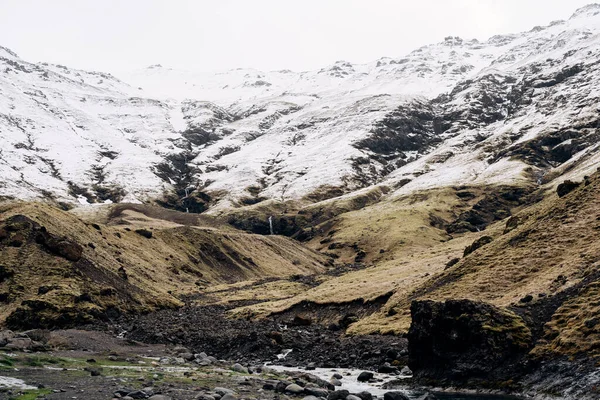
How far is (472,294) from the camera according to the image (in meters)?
46.2

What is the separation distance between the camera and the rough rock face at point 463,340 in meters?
30.4

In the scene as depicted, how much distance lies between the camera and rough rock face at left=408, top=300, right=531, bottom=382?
30438mm

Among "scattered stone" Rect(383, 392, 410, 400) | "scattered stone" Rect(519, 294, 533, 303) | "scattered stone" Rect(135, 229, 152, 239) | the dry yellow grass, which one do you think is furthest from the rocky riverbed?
"scattered stone" Rect(135, 229, 152, 239)

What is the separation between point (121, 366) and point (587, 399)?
28.2 meters

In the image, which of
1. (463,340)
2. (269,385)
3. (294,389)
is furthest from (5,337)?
(463,340)

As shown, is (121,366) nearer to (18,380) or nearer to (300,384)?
(18,380)

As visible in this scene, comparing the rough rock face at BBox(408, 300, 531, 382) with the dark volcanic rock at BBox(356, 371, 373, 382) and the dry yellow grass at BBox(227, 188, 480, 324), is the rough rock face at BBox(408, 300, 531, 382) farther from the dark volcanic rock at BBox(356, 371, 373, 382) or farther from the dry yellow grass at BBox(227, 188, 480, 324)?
the dry yellow grass at BBox(227, 188, 480, 324)

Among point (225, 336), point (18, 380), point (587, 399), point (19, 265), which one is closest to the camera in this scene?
point (587, 399)

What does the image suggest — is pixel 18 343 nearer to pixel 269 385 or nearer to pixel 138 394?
pixel 138 394

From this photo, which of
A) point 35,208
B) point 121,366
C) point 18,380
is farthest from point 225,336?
point 35,208

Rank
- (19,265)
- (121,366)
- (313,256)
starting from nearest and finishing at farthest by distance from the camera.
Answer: (121,366)
(19,265)
(313,256)

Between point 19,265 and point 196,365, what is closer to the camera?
point 196,365

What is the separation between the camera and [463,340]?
3198 cm

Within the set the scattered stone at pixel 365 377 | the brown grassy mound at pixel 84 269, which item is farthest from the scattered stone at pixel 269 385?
the brown grassy mound at pixel 84 269
